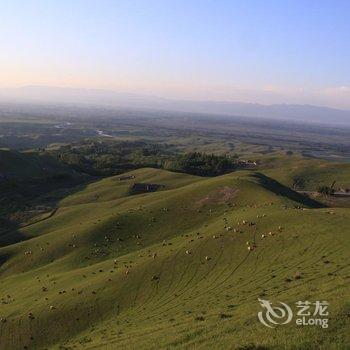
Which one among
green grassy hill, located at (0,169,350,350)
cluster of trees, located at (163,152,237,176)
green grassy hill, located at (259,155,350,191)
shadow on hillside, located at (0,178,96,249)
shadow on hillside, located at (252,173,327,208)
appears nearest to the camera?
green grassy hill, located at (0,169,350,350)

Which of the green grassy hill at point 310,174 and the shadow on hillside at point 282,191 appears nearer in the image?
the shadow on hillside at point 282,191

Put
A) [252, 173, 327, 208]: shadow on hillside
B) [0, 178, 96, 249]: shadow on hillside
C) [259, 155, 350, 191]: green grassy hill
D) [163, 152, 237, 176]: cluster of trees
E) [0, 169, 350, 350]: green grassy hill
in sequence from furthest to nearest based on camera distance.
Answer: [163, 152, 237, 176]: cluster of trees < [259, 155, 350, 191]: green grassy hill < [0, 178, 96, 249]: shadow on hillside < [252, 173, 327, 208]: shadow on hillside < [0, 169, 350, 350]: green grassy hill

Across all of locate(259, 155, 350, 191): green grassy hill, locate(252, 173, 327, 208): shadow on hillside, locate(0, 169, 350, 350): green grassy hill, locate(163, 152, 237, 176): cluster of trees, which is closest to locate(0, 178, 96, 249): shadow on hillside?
locate(0, 169, 350, 350): green grassy hill

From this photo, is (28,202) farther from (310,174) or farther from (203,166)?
(310,174)

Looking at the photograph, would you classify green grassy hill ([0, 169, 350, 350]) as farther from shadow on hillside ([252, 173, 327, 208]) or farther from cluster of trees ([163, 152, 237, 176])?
cluster of trees ([163, 152, 237, 176])

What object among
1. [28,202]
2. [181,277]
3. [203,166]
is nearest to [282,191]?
[181,277]

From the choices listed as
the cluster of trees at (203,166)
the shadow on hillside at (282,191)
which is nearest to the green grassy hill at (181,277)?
the shadow on hillside at (282,191)

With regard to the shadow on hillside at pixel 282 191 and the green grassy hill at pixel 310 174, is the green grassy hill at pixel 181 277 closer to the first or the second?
the shadow on hillside at pixel 282 191

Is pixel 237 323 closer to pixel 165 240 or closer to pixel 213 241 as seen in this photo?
pixel 213 241

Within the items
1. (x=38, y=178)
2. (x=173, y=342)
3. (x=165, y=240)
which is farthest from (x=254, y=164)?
(x=173, y=342)
